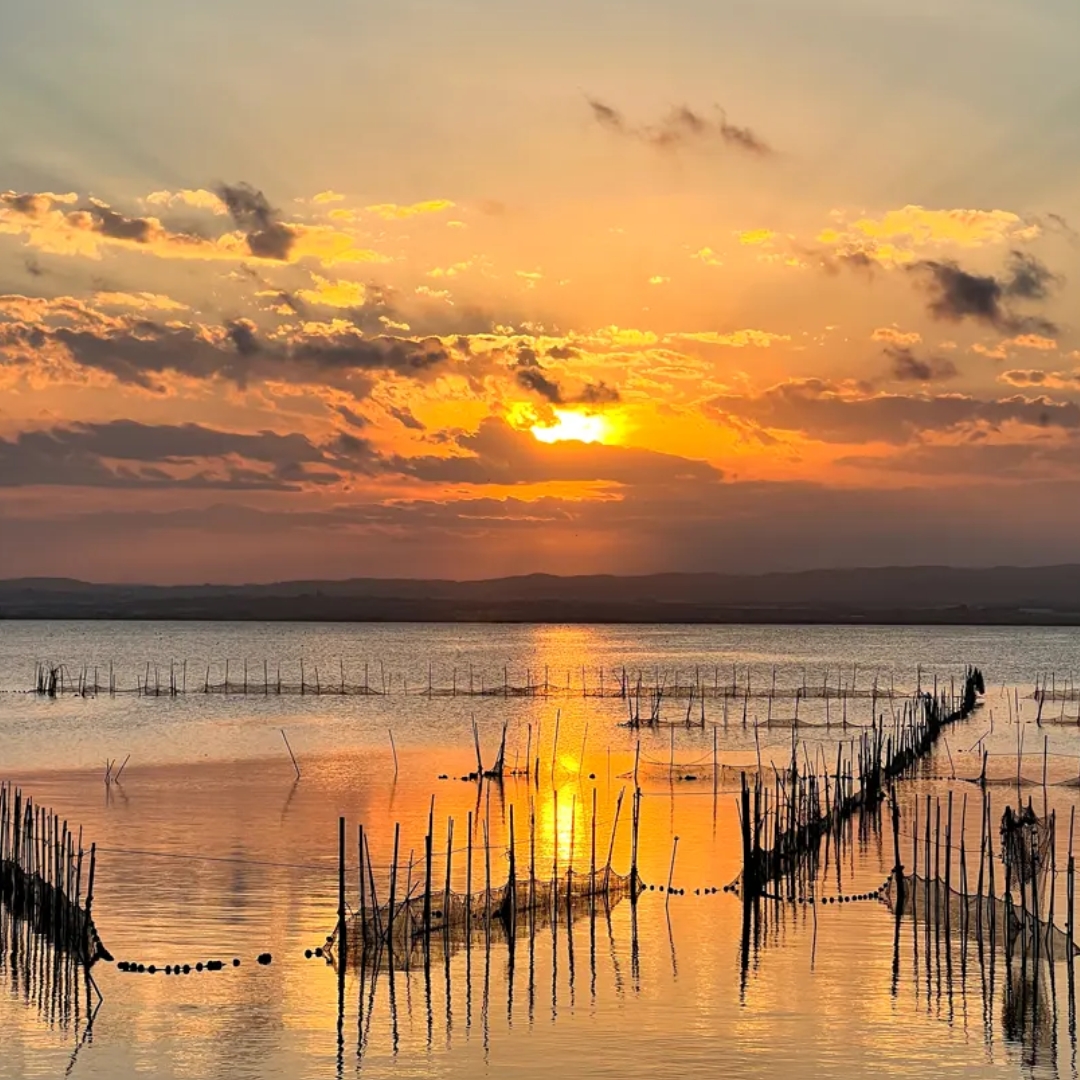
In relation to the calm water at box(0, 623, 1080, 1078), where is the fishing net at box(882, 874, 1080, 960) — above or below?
above

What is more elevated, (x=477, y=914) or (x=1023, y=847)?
(x=1023, y=847)

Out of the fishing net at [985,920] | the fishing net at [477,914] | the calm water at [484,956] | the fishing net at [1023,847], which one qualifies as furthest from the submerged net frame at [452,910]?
the fishing net at [1023,847]

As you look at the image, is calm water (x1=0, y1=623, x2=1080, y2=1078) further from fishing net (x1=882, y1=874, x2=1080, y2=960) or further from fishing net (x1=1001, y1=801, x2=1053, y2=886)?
fishing net (x1=1001, y1=801, x2=1053, y2=886)

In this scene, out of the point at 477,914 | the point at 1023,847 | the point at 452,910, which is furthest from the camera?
the point at 477,914

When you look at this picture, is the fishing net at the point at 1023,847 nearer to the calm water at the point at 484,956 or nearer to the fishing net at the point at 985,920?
the fishing net at the point at 985,920

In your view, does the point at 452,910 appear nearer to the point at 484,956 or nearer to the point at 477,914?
the point at 477,914

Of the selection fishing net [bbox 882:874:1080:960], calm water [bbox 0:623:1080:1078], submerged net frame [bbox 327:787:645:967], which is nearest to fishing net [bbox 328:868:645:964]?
submerged net frame [bbox 327:787:645:967]

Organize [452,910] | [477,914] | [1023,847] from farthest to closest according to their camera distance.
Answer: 1. [477,914]
2. [452,910]
3. [1023,847]

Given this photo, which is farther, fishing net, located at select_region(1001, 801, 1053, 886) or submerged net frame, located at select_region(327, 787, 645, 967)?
fishing net, located at select_region(1001, 801, 1053, 886)

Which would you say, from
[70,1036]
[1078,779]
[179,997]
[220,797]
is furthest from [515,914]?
[1078,779]

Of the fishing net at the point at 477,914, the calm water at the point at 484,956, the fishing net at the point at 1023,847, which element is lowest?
the calm water at the point at 484,956

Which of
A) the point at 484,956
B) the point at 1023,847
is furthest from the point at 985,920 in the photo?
the point at 484,956

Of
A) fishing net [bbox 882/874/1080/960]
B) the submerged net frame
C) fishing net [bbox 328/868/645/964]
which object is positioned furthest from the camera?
fishing net [bbox 882/874/1080/960]

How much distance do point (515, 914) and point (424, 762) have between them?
96.5 ft
